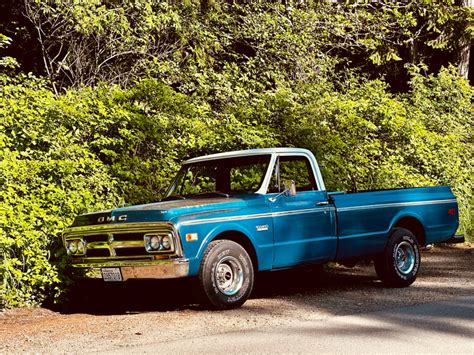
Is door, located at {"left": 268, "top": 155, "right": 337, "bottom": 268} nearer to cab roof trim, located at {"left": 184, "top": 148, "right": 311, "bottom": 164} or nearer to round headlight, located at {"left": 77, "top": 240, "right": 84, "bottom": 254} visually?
cab roof trim, located at {"left": 184, "top": 148, "right": 311, "bottom": 164}

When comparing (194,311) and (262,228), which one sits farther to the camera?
(262,228)

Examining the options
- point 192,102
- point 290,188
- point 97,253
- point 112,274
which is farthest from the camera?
point 192,102

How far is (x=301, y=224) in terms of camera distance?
368 inches

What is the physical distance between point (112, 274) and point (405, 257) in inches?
177

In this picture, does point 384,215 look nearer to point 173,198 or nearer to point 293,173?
point 293,173

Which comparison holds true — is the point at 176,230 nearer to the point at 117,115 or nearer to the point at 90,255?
the point at 90,255

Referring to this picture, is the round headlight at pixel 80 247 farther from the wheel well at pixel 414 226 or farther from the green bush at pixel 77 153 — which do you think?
the wheel well at pixel 414 226

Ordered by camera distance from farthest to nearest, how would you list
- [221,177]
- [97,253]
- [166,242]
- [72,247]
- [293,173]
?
[293,173]
[221,177]
[72,247]
[97,253]
[166,242]

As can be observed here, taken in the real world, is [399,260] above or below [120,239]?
below

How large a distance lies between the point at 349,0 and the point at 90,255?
54.5 feet

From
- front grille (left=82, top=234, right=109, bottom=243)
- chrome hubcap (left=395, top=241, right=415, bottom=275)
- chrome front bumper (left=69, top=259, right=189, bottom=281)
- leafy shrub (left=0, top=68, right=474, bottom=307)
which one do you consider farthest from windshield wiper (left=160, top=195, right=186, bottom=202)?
chrome hubcap (left=395, top=241, right=415, bottom=275)

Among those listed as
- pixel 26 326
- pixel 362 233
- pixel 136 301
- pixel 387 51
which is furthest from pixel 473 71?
pixel 26 326

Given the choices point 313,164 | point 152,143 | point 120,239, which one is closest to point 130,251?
point 120,239

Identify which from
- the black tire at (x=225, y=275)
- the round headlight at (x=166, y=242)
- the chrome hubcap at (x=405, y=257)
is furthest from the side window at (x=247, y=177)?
the chrome hubcap at (x=405, y=257)
